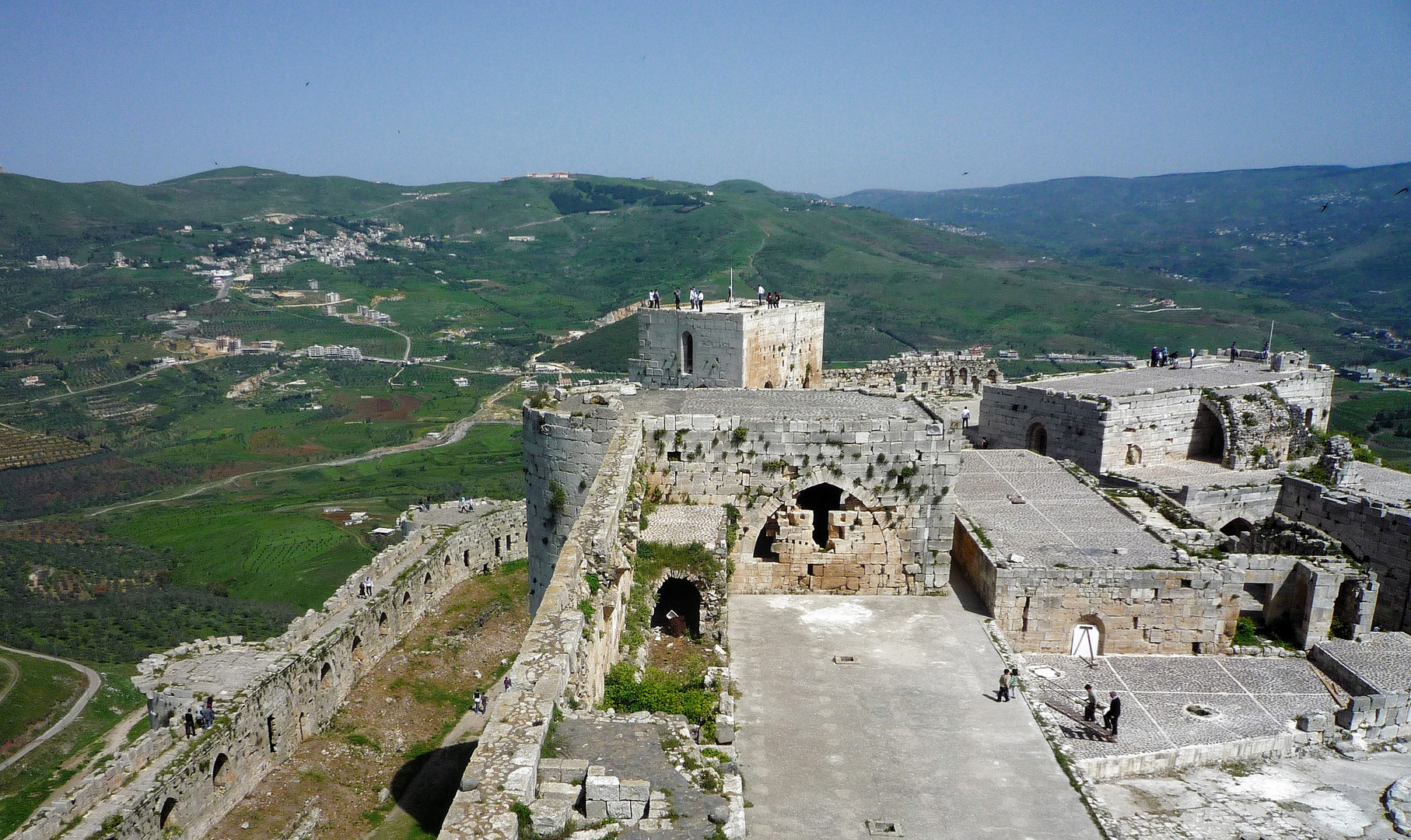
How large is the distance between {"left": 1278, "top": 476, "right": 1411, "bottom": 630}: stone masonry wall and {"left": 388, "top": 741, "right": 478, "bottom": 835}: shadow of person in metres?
20.3

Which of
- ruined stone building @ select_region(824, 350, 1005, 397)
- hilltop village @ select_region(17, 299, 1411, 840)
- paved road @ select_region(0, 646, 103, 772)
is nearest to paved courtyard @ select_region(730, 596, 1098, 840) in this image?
hilltop village @ select_region(17, 299, 1411, 840)

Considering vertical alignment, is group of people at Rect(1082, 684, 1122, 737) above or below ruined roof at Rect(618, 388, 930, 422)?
below

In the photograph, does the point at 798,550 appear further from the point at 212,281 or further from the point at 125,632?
the point at 212,281

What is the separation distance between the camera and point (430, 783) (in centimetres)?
2269

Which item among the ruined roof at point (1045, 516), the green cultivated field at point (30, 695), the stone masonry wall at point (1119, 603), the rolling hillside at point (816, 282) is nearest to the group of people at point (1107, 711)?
the stone masonry wall at point (1119, 603)

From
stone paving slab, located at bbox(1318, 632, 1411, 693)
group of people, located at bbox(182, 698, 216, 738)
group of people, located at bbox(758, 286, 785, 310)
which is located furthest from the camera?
group of people, located at bbox(758, 286, 785, 310)

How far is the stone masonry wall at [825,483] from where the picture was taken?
52.8 ft

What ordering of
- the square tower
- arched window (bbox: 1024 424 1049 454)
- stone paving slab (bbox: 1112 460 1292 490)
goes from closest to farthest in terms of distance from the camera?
1. stone paving slab (bbox: 1112 460 1292 490)
2. the square tower
3. arched window (bbox: 1024 424 1049 454)

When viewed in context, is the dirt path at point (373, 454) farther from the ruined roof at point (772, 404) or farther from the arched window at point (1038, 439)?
the arched window at point (1038, 439)

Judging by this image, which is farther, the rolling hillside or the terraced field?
the rolling hillside

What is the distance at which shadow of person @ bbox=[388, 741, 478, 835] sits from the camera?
21.2 metres

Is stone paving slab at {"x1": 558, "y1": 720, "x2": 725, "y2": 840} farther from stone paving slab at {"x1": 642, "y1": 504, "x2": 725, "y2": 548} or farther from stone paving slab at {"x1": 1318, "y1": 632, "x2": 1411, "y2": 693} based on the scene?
stone paving slab at {"x1": 1318, "y1": 632, "x2": 1411, "y2": 693}

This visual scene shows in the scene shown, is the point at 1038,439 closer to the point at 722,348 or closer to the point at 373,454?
the point at 722,348

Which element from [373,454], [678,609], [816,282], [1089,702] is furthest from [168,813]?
[816,282]
